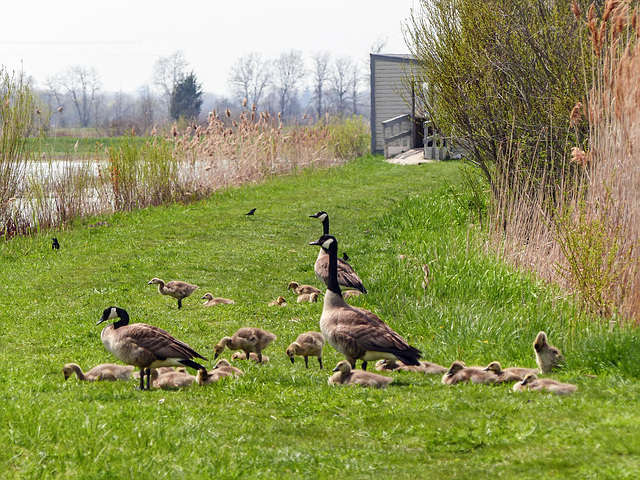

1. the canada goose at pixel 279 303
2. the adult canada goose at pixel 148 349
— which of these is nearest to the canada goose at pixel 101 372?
the adult canada goose at pixel 148 349

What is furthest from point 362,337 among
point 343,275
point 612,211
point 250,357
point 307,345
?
point 612,211

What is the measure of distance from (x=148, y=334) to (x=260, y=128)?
21.8 meters

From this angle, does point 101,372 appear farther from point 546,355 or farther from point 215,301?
point 546,355

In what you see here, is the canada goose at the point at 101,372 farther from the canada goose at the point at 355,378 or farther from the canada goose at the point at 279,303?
the canada goose at the point at 279,303

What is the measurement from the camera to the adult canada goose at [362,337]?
7.29 m

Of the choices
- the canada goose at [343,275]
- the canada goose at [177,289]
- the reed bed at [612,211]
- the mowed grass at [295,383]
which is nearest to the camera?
the mowed grass at [295,383]

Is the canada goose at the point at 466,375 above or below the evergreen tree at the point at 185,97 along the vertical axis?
below

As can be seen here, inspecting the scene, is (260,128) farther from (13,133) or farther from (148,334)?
(148,334)

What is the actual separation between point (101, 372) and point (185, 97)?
264 ft

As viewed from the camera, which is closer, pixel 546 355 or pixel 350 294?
pixel 546 355

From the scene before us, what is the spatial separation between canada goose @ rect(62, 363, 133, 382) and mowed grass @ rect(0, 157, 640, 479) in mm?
257

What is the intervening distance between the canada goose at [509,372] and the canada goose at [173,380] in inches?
119

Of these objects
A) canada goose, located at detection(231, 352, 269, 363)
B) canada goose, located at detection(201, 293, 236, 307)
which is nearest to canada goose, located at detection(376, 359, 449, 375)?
canada goose, located at detection(231, 352, 269, 363)

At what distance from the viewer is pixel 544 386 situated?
22.0 ft
